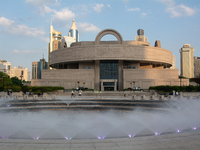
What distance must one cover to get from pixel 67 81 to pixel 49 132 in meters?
43.4

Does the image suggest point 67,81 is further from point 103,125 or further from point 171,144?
point 171,144

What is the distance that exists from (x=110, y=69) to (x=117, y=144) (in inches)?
1900

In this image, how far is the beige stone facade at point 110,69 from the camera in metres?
51.7

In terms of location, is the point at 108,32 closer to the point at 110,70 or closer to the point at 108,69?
the point at 108,69

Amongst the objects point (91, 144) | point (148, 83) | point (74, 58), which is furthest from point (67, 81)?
point (91, 144)

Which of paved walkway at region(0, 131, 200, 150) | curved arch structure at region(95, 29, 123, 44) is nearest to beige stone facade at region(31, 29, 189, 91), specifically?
curved arch structure at region(95, 29, 123, 44)

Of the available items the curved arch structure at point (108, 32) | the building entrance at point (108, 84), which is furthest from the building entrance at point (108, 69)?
the curved arch structure at point (108, 32)

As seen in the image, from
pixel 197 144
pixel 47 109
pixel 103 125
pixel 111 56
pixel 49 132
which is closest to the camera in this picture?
pixel 197 144

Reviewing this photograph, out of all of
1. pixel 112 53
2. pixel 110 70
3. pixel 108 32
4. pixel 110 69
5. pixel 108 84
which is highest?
pixel 108 32

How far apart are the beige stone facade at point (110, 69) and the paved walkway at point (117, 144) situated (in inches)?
1705

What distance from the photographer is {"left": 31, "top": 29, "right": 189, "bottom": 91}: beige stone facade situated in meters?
51.7

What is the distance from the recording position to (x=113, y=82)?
53.7 m

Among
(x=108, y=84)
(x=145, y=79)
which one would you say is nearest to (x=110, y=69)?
(x=108, y=84)

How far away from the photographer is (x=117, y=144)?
740cm
